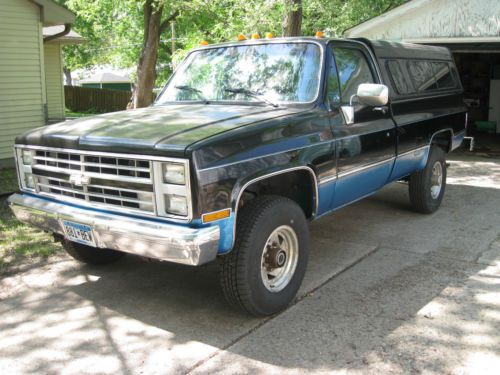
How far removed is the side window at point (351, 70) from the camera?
202 inches

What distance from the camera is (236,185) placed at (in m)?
3.75

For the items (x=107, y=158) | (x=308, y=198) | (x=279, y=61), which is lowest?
(x=308, y=198)

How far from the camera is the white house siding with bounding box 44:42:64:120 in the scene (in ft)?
61.6

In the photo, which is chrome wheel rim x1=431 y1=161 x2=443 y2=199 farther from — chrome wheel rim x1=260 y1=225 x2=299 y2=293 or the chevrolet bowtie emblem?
the chevrolet bowtie emblem

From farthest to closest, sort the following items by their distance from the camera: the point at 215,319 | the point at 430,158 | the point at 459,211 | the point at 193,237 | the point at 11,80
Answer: the point at 11,80 < the point at 459,211 < the point at 430,158 < the point at 215,319 < the point at 193,237

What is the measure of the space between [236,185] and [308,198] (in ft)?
3.53

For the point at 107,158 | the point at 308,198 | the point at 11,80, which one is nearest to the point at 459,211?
the point at 308,198

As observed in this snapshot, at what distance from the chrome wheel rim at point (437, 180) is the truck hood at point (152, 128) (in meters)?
3.25

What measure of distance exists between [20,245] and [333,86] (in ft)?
12.0

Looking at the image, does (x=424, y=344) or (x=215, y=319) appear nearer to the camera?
(x=424, y=344)

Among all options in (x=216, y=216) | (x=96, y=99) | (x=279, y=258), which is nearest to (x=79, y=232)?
(x=216, y=216)

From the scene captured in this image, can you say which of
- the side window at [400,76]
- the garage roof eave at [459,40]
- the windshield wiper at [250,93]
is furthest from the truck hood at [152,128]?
the garage roof eave at [459,40]

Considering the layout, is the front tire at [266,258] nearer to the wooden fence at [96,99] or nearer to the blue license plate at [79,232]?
the blue license plate at [79,232]

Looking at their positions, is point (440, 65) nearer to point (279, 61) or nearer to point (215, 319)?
point (279, 61)
